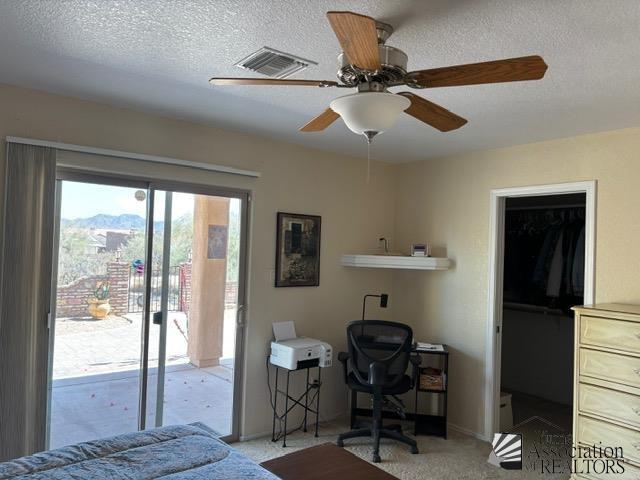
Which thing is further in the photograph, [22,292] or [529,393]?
[529,393]

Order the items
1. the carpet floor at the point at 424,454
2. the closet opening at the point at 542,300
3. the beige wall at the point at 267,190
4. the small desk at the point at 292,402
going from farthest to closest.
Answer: the closet opening at the point at 542,300
the small desk at the point at 292,402
the carpet floor at the point at 424,454
the beige wall at the point at 267,190

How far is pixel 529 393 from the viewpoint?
16.9ft

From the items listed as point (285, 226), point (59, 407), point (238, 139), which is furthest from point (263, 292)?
point (59, 407)

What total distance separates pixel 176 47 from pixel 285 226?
2.10 metres

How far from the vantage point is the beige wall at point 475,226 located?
3305mm

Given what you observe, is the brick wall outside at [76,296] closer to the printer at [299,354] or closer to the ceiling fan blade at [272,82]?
the printer at [299,354]

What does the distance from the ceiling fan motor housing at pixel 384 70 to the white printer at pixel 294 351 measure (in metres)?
2.50

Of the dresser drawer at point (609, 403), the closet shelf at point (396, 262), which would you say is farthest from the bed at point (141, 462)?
the closet shelf at point (396, 262)

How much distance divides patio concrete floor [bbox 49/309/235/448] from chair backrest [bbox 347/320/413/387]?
101cm

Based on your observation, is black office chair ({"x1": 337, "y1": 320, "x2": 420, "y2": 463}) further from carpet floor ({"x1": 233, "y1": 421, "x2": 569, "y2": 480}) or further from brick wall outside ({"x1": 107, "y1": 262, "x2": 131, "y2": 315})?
brick wall outside ({"x1": 107, "y1": 262, "x2": 131, "y2": 315})

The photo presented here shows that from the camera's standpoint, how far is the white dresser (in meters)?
2.79

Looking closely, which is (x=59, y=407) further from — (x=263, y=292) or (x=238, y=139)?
(x=238, y=139)

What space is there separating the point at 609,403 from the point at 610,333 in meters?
0.43

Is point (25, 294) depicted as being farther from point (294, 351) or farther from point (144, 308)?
point (294, 351)
